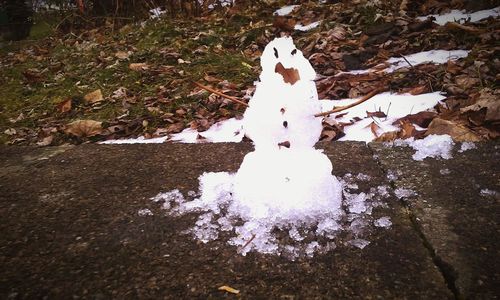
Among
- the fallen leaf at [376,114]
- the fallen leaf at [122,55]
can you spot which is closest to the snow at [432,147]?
the fallen leaf at [376,114]

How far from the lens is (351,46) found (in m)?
3.28

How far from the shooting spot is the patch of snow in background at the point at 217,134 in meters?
2.12

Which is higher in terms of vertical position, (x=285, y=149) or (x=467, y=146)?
(x=285, y=149)

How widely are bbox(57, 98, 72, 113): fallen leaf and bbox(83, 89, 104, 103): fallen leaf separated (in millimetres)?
133

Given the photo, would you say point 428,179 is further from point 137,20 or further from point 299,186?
point 137,20

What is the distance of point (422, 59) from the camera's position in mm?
2801

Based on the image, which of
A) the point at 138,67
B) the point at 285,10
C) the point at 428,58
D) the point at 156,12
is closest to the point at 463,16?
the point at 428,58

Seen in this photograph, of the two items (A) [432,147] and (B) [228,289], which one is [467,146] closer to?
(A) [432,147]

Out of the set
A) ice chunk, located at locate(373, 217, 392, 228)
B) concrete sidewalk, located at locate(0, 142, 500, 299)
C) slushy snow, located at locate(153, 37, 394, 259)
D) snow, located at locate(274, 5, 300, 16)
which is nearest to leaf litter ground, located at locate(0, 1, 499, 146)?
snow, located at locate(274, 5, 300, 16)

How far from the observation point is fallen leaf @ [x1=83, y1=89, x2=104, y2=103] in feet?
9.96

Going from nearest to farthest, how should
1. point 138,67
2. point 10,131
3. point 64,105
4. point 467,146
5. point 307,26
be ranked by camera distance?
point 467,146 → point 10,131 → point 64,105 → point 138,67 → point 307,26

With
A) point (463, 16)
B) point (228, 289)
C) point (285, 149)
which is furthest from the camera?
point (463, 16)

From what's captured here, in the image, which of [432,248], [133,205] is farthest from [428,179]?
[133,205]

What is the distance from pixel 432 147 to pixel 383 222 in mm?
571
